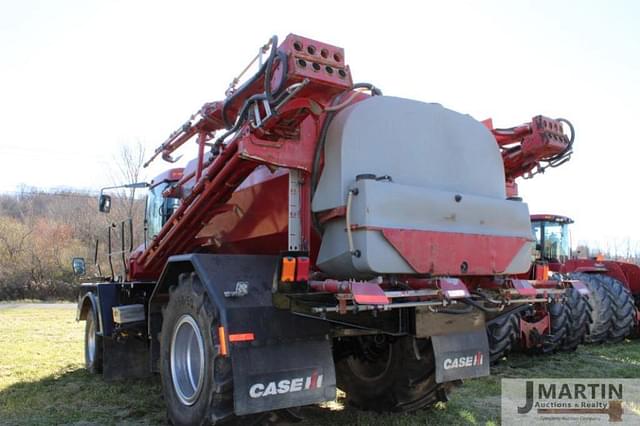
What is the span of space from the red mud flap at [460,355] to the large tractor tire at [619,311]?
5.88 metres

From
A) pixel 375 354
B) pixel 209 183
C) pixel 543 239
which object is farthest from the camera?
pixel 543 239

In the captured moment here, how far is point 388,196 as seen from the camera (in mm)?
4078

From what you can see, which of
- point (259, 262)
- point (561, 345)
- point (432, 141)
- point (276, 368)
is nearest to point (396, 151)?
point (432, 141)

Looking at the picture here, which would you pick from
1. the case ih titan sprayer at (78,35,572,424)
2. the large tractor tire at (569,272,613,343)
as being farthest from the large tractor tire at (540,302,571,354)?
the case ih titan sprayer at (78,35,572,424)

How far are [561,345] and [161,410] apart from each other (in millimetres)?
6083

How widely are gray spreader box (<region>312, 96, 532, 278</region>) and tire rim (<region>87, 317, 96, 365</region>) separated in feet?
15.3

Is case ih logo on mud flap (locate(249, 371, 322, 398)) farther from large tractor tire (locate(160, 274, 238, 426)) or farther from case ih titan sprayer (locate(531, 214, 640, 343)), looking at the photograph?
case ih titan sprayer (locate(531, 214, 640, 343))

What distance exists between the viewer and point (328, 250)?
169 inches

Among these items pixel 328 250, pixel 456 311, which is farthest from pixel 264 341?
pixel 456 311

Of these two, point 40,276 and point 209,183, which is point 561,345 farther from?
point 40,276

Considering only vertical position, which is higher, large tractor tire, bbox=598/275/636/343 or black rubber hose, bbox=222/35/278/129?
black rubber hose, bbox=222/35/278/129

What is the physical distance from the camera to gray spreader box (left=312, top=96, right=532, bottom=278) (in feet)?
13.2

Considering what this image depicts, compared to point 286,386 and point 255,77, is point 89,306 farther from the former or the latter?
point 255,77

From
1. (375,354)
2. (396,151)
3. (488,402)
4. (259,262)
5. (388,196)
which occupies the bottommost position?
(488,402)
